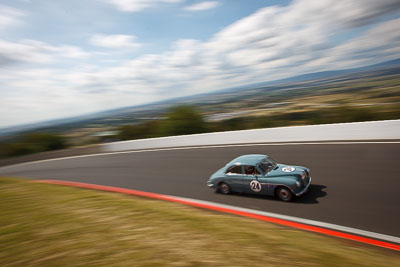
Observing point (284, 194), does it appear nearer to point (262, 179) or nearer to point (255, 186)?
point (262, 179)

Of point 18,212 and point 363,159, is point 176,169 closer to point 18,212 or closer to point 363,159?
point 18,212

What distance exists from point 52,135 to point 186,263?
26362 mm

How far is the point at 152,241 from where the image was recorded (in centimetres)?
403

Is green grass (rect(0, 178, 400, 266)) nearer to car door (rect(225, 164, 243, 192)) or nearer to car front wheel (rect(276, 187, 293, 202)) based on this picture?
car front wheel (rect(276, 187, 293, 202))

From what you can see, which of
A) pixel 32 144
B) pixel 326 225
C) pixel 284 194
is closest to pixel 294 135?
pixel 284 194

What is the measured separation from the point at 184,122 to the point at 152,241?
1731 cm

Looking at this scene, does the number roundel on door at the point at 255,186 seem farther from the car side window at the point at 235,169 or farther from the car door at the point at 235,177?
the car side window at the point at 235,169

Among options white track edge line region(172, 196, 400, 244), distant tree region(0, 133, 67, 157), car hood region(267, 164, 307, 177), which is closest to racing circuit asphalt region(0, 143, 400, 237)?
white track edge line region(172, 196, 400, 244)

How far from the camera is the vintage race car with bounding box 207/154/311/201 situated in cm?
638

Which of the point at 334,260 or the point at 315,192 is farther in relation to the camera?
the point at 315,192

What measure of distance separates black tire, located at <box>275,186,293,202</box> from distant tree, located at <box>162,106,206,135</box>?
48.2 ft

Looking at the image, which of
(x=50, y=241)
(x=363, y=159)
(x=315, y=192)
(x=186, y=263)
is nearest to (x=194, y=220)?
(x=186, y=263)

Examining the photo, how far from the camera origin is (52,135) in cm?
2480

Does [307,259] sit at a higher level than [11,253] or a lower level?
lower
